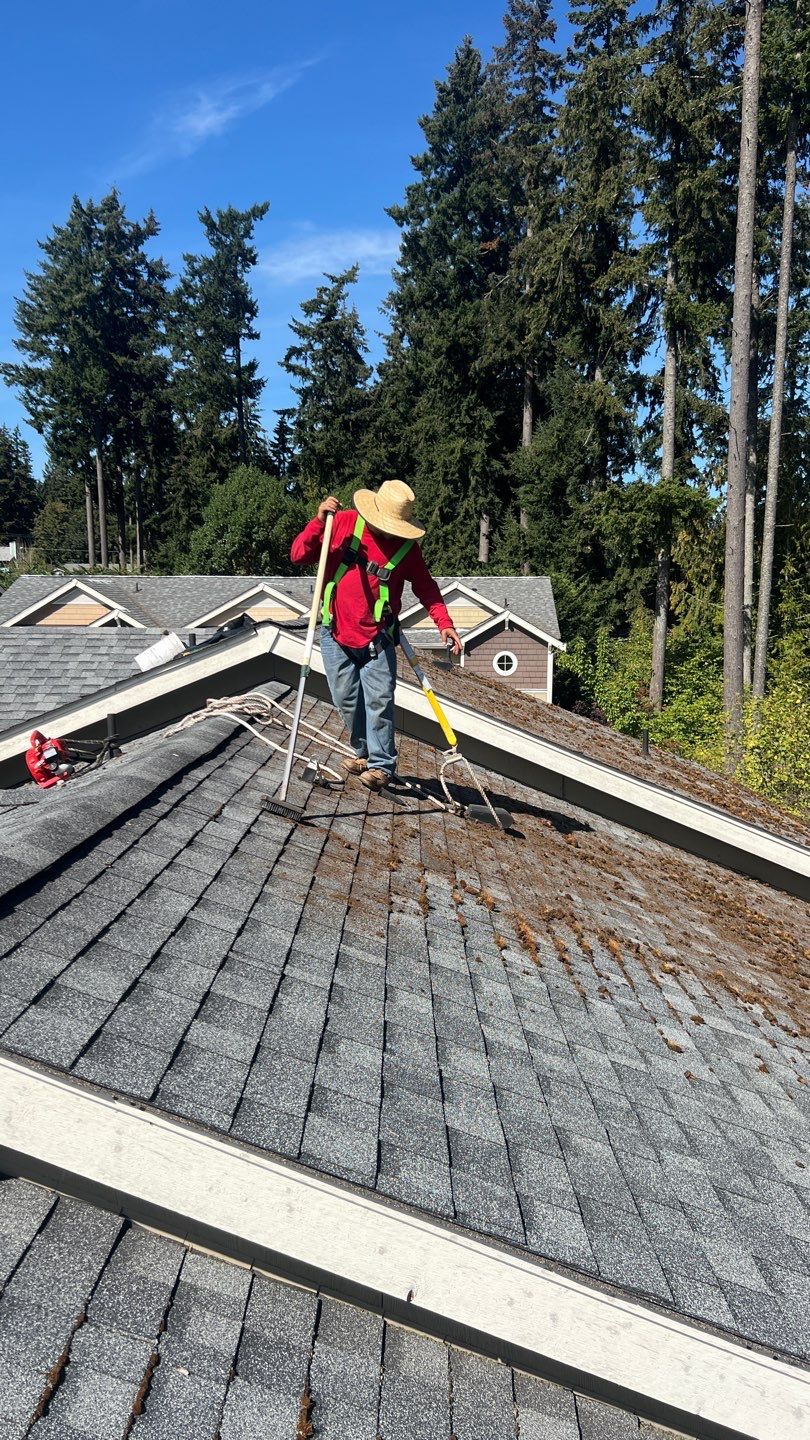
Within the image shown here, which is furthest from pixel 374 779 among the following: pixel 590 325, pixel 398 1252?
pixel 590 325

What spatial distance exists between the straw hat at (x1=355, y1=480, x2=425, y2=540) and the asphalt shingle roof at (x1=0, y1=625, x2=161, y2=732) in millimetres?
6591

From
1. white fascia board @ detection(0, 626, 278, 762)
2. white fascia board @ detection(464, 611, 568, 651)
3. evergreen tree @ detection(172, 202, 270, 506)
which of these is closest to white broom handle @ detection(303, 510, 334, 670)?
white fascia board @ detection(0, 626, 278, 762)

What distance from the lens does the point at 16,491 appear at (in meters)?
100

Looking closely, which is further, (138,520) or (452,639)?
(138,520)

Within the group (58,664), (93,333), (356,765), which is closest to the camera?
(356,765)

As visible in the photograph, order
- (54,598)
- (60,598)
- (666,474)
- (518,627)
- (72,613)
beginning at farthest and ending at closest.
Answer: (72,613), (60,598), (54,598), (518,627), (666,474)

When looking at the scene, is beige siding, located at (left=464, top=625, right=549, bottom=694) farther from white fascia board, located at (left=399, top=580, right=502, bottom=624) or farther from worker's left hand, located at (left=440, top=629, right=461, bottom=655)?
worker's left hand, located at (left=440, top=629, right=461, bottom=655)

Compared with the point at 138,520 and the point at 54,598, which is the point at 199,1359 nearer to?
the point at 54,598

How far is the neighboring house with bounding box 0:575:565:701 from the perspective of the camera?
34625 millimetres

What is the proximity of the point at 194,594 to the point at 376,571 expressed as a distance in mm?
33157

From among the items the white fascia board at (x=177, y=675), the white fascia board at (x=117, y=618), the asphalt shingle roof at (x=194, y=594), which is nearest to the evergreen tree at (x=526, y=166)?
the asphalt shingle roof at (x=194, y=594)

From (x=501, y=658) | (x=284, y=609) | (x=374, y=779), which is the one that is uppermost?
(x=284, y=609)

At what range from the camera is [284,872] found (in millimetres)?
4246

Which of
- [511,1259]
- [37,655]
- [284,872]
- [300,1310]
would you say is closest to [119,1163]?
[300,1310]
